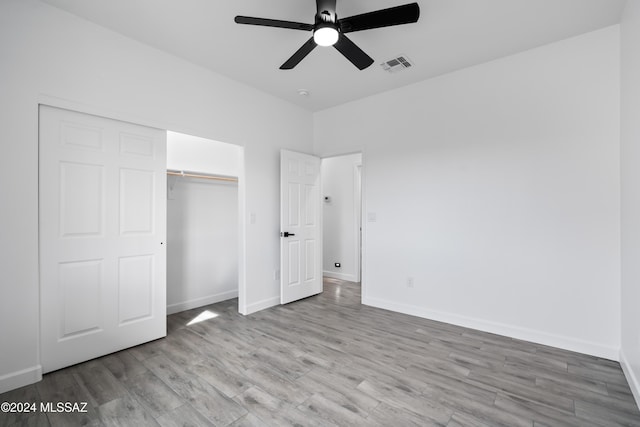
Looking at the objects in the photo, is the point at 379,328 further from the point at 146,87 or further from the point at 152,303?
the point at 146,87

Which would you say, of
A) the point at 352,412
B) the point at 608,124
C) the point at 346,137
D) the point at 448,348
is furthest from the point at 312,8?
the point at 448,348

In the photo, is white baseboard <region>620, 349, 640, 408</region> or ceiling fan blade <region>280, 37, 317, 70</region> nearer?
white baseboard <region>620, 349, 640, 408</region>

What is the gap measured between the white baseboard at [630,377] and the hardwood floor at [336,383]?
0.15 ft

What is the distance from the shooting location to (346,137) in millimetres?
4289

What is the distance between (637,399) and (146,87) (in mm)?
4580

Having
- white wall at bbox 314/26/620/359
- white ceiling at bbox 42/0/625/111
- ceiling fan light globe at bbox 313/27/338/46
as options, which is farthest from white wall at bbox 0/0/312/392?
white wall at bbox 314/26/620/359

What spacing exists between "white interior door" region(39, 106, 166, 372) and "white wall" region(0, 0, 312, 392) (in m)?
0.09

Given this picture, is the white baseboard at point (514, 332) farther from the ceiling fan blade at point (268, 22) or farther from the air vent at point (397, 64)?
the ceiling fan blade at point (268, 22)

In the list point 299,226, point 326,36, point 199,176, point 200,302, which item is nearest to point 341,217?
point 299,226

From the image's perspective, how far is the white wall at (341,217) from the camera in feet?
18.0

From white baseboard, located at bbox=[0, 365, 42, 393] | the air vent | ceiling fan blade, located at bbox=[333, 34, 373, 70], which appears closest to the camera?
white baseboard, located at bbox=[0, 365, 42, 393]

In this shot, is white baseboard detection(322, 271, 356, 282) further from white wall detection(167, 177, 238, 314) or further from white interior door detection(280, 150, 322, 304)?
white wall detection(167, 177, 238, 314)

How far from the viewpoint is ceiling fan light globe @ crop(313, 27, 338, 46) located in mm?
1990

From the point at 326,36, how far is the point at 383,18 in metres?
0.40
